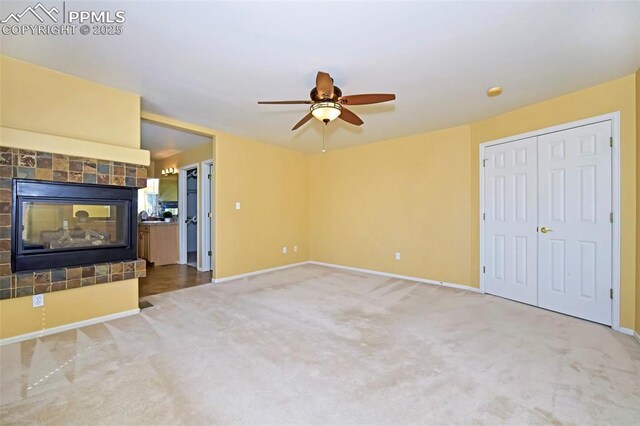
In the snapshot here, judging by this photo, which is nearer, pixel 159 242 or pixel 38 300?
pixel 38 300

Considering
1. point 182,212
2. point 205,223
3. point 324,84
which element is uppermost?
point 324,84

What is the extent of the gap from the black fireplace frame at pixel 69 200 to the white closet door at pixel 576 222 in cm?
478

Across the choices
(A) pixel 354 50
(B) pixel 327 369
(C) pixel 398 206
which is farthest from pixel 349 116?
(C) pixel 398 206

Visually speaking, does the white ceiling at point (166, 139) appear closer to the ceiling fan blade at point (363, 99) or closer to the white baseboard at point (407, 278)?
the ceiling fan blade at point (363, 99)

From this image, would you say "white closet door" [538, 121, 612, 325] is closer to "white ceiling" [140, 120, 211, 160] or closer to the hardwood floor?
the hardwood floor

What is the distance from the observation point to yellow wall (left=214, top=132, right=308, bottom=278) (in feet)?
14.9

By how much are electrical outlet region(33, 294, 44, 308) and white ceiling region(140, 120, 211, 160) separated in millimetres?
2610

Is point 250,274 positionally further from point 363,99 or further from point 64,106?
point 363,99

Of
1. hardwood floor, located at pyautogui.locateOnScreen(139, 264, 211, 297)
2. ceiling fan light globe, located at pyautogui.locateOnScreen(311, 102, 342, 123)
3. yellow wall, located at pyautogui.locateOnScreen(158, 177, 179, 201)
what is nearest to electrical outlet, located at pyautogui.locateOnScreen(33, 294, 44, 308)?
hardwood floor, located at pyautogui.locateOnScreen(139, 264, 211, 297)

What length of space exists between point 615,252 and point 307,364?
10.4 feet

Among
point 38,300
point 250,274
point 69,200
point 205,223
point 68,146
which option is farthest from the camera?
point 205,223

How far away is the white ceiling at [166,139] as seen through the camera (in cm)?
442

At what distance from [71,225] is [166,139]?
8.78ft

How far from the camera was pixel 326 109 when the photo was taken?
7.67ft
